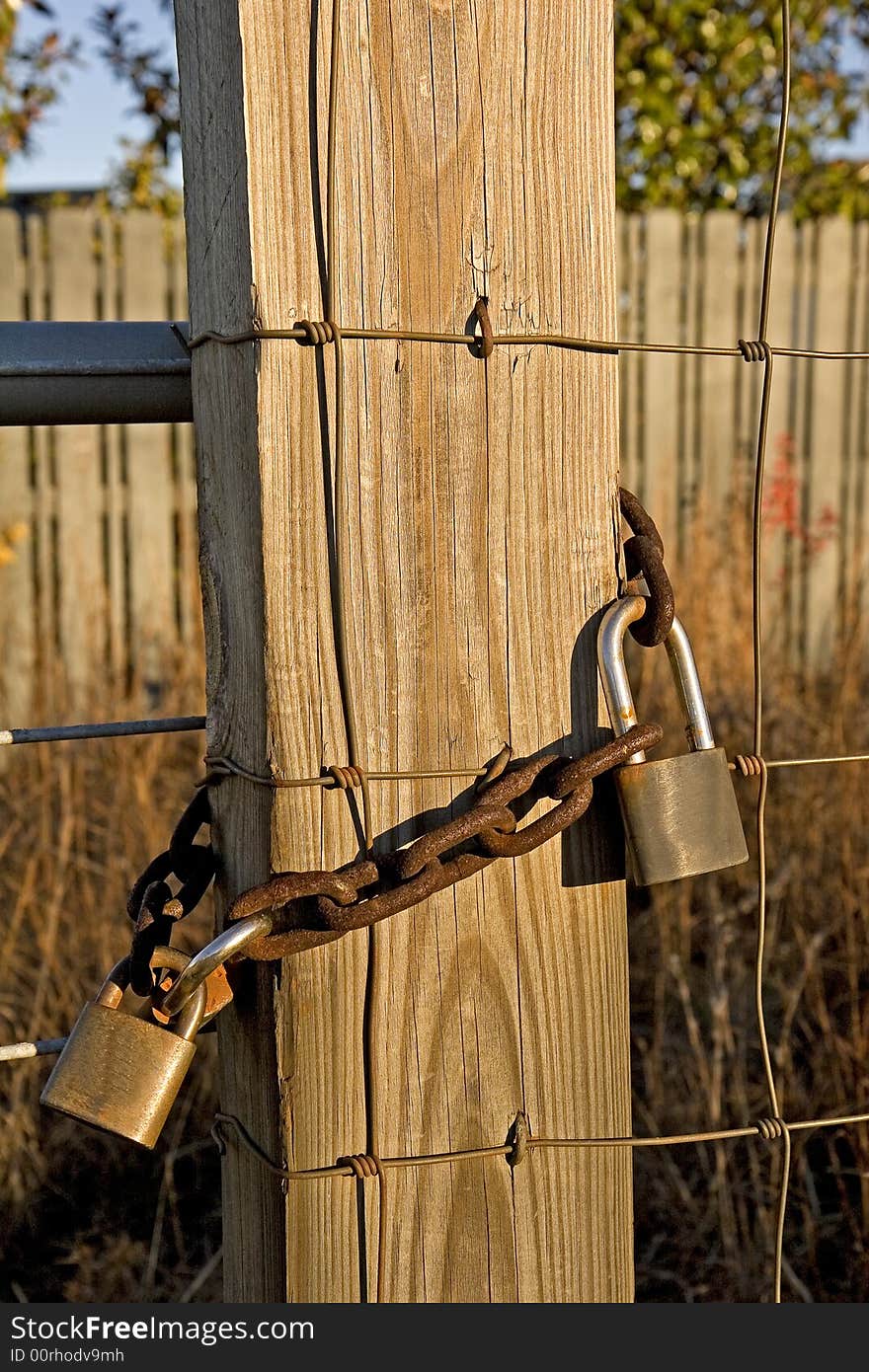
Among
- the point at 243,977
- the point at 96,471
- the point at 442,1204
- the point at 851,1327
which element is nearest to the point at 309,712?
the point at 243,977

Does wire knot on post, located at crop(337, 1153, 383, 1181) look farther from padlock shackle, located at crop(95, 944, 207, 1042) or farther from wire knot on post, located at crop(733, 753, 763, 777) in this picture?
wire knot on post, located at crop(733, 753, 763, 777)

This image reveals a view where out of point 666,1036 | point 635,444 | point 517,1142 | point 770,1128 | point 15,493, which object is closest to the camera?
point 517,1142

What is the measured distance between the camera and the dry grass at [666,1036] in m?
2.21

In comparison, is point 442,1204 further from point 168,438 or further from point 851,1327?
point 168,438

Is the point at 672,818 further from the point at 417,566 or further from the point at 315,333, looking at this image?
the point at 315,333

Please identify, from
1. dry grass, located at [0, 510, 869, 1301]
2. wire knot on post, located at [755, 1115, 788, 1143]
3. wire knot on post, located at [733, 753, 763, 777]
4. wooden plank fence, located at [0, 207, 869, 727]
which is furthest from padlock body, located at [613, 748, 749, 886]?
wooden plank fence, located at [0, 207, 869, 727]

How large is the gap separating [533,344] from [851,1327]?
902mm

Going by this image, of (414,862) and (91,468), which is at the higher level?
(91,468)

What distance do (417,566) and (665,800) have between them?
0.85 ft

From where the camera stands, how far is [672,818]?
0.99m

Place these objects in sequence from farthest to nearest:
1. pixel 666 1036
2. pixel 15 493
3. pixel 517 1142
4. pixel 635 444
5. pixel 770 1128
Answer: pixel 635 444, pixel 15 493, pixel 666 1036, pixel 770 1128, pixel 517 1142

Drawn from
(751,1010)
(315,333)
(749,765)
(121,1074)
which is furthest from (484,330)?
(751,1010)

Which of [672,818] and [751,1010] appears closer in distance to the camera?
[672,818]

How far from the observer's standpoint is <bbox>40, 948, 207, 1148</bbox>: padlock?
0.92 m
